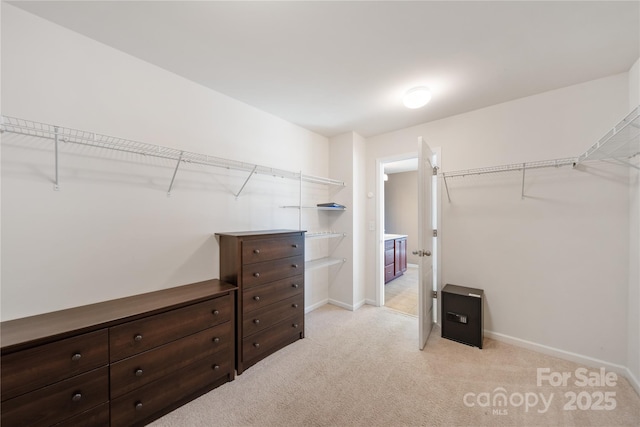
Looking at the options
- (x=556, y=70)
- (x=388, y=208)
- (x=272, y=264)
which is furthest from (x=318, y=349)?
(x=388, y=208)

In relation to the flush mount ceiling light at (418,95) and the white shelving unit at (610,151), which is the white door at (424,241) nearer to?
the flush mount ceiling light at (418,95)

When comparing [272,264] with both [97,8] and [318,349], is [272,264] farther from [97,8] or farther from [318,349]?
[97,8]

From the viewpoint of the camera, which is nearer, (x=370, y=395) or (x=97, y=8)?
(x=97, y=8)

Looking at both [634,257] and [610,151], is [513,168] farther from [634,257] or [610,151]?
[634,257]

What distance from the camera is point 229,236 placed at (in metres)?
2.08

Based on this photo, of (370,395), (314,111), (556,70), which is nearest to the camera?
(370,395)

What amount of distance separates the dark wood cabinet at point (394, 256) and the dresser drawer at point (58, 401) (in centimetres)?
391

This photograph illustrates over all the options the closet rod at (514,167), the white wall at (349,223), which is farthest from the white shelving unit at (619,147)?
the white wall at (349,223)

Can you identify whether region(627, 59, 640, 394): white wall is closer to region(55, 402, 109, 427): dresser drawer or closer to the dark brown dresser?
the dark brown dresser

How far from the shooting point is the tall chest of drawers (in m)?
2.00

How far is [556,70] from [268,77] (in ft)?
8.02

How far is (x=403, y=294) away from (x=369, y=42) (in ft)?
11.9

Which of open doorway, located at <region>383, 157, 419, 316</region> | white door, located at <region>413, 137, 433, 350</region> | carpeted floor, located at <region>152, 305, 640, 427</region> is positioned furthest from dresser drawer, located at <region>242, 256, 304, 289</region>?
open doorway, located at <region>383, 157, 419, 316</region>

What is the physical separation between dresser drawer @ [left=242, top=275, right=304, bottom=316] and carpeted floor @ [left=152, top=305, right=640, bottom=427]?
0.53m
